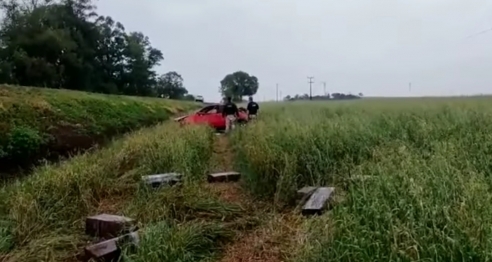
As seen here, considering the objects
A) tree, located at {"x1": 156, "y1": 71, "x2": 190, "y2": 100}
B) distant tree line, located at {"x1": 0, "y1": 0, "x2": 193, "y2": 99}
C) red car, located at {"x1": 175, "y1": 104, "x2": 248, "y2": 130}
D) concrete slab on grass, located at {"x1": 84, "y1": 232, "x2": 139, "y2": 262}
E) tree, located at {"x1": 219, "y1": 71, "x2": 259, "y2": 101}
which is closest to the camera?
concrete slab on grass, located at {"x1": 84, "y1": 232, "x2": 139, "y2": 262}

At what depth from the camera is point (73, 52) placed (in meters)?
33.1

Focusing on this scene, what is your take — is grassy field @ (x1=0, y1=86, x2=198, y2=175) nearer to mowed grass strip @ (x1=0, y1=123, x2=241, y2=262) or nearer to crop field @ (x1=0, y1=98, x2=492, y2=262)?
crop field @ (x1=0, y1=98, x2=492, y2=262)

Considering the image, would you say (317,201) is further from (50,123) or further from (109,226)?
(50,123)

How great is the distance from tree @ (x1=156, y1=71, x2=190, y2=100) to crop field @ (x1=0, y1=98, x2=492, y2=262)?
44833 mm

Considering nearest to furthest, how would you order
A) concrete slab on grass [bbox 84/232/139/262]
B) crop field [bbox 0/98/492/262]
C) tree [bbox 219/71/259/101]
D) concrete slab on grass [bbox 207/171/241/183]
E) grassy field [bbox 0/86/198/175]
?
crop field [bbox 0/98/492/262] < concrete slab on grass [bbox 84/232/139/262] < concrete slab on grass [bbox 207/171/241/183] < grassy field [bbox 0/86/198/175] < tree [bbox 219/71/259/101]

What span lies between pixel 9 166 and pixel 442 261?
7.70 meters

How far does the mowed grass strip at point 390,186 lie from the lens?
2.43 metres

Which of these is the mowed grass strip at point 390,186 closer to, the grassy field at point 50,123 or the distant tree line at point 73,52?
the grassy field at point 50,123

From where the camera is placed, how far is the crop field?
2.60 m

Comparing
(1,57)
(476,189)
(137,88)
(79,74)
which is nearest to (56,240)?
(476,189)

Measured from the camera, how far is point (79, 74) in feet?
109

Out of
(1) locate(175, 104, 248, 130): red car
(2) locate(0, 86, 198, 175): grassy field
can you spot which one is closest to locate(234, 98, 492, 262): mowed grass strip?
(2) locate(0, 86, 198, 175): grassy field

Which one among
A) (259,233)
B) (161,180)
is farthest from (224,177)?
(259,233)

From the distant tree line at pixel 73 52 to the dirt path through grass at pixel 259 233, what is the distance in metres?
24.4
